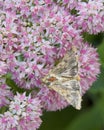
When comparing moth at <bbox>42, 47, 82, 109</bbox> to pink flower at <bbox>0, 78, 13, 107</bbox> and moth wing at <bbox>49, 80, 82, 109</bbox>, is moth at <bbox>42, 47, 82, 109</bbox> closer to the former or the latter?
moth wing at <bbox>49, 80, 82, 109</bbox>

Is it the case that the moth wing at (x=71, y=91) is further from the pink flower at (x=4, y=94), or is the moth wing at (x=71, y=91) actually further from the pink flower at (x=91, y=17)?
the pink flower at (x=91, y=17)

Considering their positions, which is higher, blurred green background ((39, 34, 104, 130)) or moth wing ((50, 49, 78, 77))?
moth wing ((50, 49, 78, 77))

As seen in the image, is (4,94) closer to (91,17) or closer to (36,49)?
(36,49)

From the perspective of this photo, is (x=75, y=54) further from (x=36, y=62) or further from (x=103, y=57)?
(x=103, y=57)

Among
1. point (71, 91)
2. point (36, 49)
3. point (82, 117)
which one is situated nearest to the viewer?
point (71, 91)

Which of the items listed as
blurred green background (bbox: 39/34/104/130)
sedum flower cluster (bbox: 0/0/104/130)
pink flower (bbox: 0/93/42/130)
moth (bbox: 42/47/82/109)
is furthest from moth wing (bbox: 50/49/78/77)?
blurred green background (bbox: 39/34/104/130)

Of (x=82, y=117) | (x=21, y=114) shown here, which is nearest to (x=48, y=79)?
(x=21, y=114)
